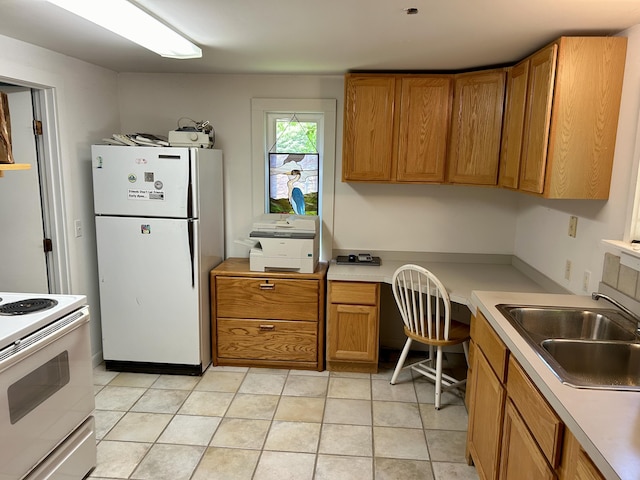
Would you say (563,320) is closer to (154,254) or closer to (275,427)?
(275,427)

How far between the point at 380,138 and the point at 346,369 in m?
1.69

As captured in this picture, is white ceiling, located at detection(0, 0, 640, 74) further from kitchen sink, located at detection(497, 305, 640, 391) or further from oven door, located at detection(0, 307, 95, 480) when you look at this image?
oven door, located at detection(0, 307, 95, 480)

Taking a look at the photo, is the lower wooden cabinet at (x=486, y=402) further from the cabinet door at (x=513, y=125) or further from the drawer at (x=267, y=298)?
the drawer at (x=267, y=298)

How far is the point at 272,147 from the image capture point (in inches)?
146

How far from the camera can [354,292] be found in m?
3.25

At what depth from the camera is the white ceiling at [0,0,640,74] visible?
191 centimetres

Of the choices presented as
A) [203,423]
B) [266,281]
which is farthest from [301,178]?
[203,423]

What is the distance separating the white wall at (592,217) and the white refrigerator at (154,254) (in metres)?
2.27

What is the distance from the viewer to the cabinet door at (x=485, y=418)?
191 cm

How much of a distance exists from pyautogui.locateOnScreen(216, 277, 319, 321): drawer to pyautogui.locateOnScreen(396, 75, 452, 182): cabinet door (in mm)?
1077

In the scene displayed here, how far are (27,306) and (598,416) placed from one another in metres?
2.17

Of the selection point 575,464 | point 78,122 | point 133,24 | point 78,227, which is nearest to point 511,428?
point 575,464

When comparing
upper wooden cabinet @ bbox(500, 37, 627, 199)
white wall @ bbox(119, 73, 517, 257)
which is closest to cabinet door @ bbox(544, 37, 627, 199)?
upper wooden cabinet @ bbox(500, 37, 627, 199)

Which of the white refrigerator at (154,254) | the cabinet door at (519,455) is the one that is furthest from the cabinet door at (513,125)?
the white refrigerator at (154,254)
